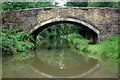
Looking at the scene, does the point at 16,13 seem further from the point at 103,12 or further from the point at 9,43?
the point at 103,12

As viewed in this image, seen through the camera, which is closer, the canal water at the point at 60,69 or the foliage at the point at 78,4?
the canal water at the point at 60,69

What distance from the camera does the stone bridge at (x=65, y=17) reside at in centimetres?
774

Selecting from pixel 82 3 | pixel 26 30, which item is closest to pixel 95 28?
pixel 26 30

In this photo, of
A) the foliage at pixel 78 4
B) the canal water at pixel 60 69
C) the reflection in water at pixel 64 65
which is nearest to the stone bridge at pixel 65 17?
the reflection in water at pixel 64 65

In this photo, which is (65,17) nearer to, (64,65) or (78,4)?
(64,65)

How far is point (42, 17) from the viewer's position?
775 centimetres

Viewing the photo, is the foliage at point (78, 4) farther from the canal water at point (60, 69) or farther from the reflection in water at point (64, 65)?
the canal water at point (60, 69)

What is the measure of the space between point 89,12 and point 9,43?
15.6ft

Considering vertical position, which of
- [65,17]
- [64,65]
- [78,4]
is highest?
[78,4]

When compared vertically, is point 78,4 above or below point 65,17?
above

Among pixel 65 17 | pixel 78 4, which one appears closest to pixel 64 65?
pixel 65 17

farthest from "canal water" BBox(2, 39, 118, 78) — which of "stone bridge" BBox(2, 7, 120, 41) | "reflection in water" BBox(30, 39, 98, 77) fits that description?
"stone bridge" BBox(2, 7, 120, 41)

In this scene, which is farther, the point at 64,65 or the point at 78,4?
the point at 78,4

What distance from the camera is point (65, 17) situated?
777 cm
